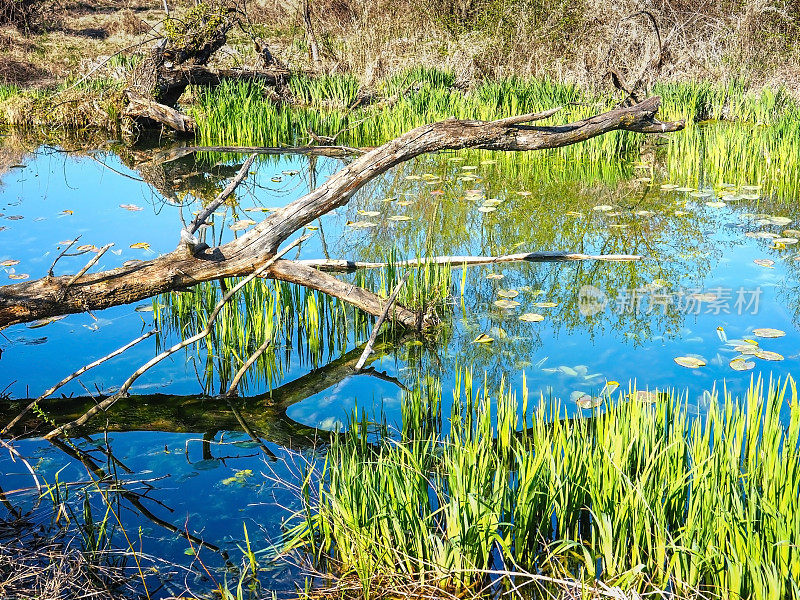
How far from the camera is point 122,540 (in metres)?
2.43

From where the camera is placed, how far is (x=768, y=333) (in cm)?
379

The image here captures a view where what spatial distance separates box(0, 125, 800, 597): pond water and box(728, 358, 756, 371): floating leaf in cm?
2

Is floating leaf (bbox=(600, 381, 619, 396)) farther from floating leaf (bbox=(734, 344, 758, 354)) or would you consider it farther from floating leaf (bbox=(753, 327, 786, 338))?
floating leaf (bbox=(753, 327, 786, 338))

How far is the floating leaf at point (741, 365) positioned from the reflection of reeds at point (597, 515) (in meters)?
1.12

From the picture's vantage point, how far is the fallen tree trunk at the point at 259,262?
337 centimetres

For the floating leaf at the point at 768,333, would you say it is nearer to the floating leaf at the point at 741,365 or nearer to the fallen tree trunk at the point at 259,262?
the floating leaf at the point at 741,365

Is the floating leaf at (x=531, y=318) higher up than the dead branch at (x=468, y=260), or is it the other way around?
the dead branch at (x=468, y=260)

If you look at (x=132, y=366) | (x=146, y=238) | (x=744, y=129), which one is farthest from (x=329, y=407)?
(x=744, y=129)

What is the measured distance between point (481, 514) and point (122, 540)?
1185 millimetres

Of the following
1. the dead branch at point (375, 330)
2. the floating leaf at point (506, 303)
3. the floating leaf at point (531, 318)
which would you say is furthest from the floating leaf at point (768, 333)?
the dead branch at point (375, 330)

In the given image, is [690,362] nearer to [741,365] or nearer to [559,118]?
[741,365]

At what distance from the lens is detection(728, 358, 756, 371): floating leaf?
3445mm

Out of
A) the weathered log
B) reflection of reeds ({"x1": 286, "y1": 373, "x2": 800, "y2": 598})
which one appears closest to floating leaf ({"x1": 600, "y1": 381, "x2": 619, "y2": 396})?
reflection of reeds ({"x1": 286, "y1": 373, "x2": 800, "y2": 598})

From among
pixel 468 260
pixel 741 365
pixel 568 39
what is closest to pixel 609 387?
pixel 741 365
